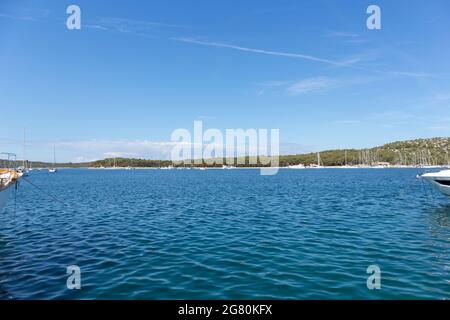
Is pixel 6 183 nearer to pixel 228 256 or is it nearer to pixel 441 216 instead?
pixel 228 256

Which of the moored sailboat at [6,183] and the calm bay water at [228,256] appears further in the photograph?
the moored sailboat at [6,183]

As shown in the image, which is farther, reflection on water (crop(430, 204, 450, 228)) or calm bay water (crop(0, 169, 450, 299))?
reflection on water (crop(430, 204, 450, 228))

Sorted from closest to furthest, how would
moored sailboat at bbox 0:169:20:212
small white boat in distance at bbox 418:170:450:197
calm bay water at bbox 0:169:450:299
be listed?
calm bay water at bbox 0:169:450:299, moored sailboat at bbox 0:169:20:212, small white boat in distance at bbox 418:170:450:197

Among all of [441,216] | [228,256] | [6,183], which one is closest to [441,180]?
[441,216]

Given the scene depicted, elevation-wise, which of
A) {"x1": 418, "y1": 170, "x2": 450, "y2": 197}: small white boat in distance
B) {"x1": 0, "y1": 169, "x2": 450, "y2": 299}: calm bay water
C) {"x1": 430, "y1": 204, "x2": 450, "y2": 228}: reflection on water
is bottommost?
{"x1": 430, "y1": 204, "x2": 450, "y2": 228}: reflection on water

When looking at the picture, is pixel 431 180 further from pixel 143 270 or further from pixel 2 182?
pixel 2 182

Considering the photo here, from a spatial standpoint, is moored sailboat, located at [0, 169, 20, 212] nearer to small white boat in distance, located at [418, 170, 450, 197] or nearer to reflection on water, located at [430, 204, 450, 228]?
reflection on water, located at [430, 204, 450, 228]

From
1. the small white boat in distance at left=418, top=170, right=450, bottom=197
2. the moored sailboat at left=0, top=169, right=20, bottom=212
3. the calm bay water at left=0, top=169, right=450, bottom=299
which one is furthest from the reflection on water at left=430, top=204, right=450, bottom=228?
the moored sailboat at left=0, top=169, right=20, bottom=212

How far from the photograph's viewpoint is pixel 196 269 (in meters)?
15.3

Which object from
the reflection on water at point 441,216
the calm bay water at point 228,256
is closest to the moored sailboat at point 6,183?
the calm bay water at point 228,256

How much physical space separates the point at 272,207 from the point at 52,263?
26808mm

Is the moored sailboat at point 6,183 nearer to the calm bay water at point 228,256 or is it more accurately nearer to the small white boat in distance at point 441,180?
the calm bay water at point 228,256

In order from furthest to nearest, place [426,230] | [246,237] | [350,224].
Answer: [350,224] < [426,230] < [246,237]
